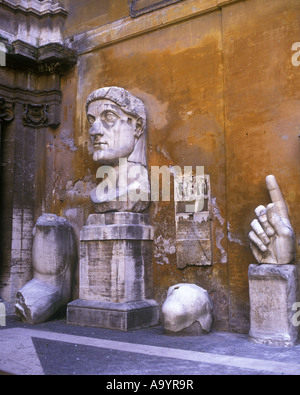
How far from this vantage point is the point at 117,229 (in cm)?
565

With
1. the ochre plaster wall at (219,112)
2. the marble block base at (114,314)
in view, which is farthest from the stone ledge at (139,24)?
the marble block base at (114,314)

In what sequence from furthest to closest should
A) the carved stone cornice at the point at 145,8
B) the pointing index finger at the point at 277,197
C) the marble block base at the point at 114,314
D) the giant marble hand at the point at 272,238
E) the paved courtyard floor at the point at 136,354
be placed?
the carved stone cornice at the point at 145,8 → the marble block base at the point at 114,314 → the pointing index finger at the point at 277,197 → the giant marble hand at the point at 272,238 → the paved courtyard floor at the point at 136,354

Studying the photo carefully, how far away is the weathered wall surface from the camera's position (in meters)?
5.16

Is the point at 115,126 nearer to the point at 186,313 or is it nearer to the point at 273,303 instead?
the point at 186,313

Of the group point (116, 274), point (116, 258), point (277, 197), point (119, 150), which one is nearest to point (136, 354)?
point (116, 274)

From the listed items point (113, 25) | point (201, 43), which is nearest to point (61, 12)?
→ point (113, 25)

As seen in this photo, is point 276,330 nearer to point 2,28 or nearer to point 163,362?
point 163,362

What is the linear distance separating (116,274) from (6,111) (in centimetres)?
332

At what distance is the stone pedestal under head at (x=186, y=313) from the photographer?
486cm

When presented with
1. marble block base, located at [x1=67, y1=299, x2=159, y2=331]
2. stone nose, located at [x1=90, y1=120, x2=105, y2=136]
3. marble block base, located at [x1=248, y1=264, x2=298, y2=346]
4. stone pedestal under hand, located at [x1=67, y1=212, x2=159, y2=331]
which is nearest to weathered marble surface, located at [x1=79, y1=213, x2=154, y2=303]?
stone pedestal under hand, located at [x1=67, y1=212, x2=159, y2=331]

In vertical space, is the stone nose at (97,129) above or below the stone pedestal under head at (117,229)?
above

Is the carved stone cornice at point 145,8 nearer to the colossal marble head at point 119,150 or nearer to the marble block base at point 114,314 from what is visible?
the colossal marble head at point 119,150

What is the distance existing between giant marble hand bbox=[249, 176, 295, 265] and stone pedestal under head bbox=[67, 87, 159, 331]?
1615mm

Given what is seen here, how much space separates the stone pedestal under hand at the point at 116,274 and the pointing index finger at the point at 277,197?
1772 millimetres
